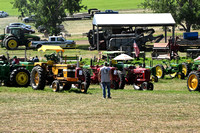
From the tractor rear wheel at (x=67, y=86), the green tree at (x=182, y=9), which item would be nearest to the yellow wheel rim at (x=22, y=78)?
the tractor rear wheel at (x=67, y=86)

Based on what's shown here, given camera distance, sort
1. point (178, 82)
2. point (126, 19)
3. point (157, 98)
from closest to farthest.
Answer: point (157, 98)
point (178, 82)
point (126, 19)

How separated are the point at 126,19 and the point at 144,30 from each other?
4489mm

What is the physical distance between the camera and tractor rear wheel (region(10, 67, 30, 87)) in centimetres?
2125

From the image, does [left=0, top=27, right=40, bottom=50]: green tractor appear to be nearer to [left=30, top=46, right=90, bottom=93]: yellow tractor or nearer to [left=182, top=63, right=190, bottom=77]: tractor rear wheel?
[left=182, top=63, right=190, bottom=77]: tractor rear wheel

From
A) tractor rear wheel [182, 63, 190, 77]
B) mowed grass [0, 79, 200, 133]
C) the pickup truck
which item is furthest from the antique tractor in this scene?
the pickup truck

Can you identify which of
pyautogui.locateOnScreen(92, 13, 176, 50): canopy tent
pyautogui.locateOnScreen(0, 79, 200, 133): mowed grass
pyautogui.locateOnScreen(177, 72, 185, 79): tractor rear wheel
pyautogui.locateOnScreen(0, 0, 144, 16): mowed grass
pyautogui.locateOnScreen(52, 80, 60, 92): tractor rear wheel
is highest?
pyautogui.locateOnScreen(0, 0, 144, 16): mowed grass

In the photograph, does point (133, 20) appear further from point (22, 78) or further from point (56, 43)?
point (22, 78)

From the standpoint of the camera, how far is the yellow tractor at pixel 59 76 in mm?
19219

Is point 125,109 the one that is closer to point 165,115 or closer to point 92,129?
point 165,115

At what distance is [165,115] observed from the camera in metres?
14.0

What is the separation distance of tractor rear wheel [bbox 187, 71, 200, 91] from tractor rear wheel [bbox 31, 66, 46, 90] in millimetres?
6659

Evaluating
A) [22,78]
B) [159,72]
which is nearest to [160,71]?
[159,72]

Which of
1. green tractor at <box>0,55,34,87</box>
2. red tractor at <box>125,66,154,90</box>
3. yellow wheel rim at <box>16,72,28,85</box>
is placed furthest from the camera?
red tractor at <box>125,66,154,90</box>

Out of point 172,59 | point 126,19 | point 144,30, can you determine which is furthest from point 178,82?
point 144,30
